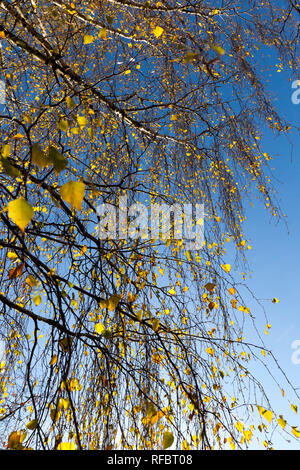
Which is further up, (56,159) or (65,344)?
(56,159)

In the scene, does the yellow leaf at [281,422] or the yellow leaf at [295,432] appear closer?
the yellow leaf at [281,422]

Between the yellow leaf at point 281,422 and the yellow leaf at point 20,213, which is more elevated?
the yellow leaf at point 20,213

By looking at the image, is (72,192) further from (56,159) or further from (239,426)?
(239,426)

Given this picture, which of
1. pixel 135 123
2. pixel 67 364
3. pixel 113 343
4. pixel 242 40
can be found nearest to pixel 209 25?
pixel 242 40

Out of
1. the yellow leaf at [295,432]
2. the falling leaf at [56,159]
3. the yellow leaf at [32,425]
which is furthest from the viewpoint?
the yellow leaf at [295,432]

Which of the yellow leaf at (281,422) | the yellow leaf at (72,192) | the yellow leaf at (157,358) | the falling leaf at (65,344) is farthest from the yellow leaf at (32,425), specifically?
the yellow leaf at (281,422)

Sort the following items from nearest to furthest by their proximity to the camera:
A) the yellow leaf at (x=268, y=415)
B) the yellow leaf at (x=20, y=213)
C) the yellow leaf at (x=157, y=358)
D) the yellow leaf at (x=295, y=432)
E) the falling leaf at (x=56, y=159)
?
the yellow leaf at (x=20, y=213) → the falling leaf at (x=56, y=159) → the yellow leaf at (x=268, y=415) → the yellow leaf at (x=295, y=432) → the yellow leaf at (x=157, y=358)

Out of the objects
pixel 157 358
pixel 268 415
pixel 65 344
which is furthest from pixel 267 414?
pixel 65 344

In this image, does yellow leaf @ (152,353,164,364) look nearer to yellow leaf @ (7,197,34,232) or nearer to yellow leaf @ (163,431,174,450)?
yellow leaf @ (163,431,174,450)

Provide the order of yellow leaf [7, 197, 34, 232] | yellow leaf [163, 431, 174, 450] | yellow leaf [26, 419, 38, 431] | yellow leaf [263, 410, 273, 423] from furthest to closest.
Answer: yellow leaf [263, 410, 273, 423] → yellow leaf [26, 419, 38, 431] → yellow leaf [163, 431, 174, 450] → yellow leaf [7, 197, 34, 232]

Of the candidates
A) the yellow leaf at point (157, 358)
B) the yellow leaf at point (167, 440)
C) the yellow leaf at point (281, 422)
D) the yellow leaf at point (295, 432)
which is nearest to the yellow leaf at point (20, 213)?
the yellow leaf at point (167, 440)

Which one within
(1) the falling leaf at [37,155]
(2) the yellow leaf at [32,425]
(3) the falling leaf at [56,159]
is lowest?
(2) the yellow leaf at [32,425]

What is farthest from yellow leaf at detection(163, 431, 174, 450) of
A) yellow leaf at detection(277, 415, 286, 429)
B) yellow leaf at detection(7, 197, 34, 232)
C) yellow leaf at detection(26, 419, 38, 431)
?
yellow leaf at detection(7, 197, 34, 232)

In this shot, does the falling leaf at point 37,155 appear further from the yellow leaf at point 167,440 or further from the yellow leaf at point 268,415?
the yellow leaf at point 268,415
